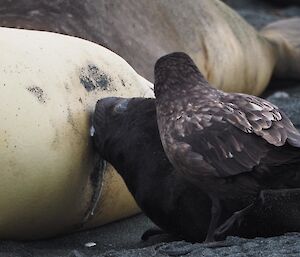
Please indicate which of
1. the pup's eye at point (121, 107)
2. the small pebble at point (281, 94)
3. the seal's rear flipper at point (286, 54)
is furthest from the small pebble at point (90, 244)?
the seal's rear flipper at point (286, 54)

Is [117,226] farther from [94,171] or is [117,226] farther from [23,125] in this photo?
[23,125]

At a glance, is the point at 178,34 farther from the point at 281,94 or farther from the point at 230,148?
the point at 230,148

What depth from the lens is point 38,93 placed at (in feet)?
9.34

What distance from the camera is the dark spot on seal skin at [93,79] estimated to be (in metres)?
3.04

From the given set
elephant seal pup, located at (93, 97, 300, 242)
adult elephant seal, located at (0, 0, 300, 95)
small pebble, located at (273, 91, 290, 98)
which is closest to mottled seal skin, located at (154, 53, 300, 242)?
elephant seal pup, located at (93, 97, 300, 242)

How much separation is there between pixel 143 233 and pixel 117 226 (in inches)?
6.3

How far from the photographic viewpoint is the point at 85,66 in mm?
3068

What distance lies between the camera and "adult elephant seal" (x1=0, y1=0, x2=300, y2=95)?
4.00m

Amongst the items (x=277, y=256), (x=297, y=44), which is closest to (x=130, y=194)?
(x=277, y=256)

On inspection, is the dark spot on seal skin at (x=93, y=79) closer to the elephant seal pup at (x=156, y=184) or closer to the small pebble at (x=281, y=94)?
the elephant seal pup at (x=156, y=184)

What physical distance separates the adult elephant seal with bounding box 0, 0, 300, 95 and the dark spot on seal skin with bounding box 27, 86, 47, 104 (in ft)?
3.44

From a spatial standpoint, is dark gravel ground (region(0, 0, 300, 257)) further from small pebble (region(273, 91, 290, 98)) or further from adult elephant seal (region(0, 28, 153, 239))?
small pebble (region(273, 91, 290, 98))

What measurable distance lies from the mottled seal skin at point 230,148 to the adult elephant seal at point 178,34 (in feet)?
4.59

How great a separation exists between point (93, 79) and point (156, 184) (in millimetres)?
417
